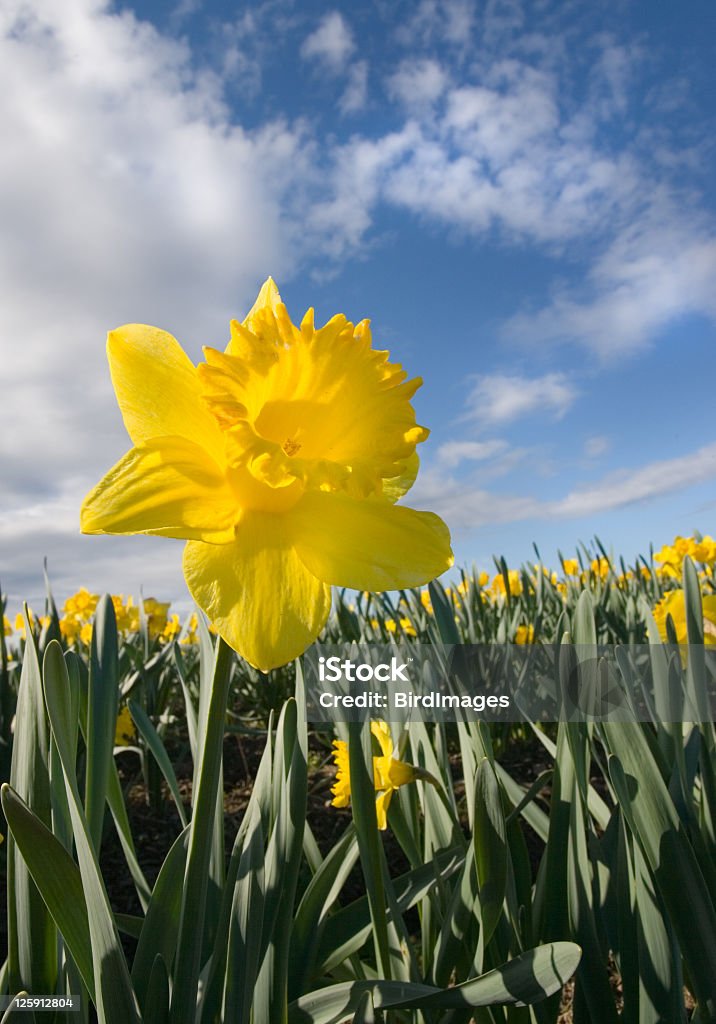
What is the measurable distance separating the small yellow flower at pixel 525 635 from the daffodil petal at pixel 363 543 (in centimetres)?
250

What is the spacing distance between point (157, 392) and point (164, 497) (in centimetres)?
14

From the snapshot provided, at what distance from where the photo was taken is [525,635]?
3178 mm

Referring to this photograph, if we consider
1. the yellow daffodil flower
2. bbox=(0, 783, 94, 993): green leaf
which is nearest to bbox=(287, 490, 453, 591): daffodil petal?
bbox=(0, 783, 94, 993): green leaf

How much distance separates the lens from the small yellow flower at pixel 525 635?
A: 310cm

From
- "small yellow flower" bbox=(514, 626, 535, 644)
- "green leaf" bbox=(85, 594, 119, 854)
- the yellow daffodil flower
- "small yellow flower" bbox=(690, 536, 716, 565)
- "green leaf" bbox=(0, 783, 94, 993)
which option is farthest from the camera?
"small yellow flower" bbox=(690, 536, 716, 565)

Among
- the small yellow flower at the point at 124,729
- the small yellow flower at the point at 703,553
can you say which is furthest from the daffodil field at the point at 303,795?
the small yellow flower at the point at 703,553

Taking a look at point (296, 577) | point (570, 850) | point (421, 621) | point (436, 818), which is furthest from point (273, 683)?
point (296, 577)

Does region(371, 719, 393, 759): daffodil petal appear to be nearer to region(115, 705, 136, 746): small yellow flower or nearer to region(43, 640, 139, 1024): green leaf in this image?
region(43, 640, 139, 1024): green leaf

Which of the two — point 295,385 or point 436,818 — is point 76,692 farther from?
point 436,818

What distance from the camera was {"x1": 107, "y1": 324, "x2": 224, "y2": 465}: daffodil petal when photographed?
0.76 m

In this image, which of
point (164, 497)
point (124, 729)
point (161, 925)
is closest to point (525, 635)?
point (124, 729)

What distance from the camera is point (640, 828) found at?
992mm

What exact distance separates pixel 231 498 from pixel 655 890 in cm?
88

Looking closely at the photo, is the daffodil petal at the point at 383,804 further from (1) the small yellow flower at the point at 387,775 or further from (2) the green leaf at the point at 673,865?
(2) the green leaf at the point at 673,865
